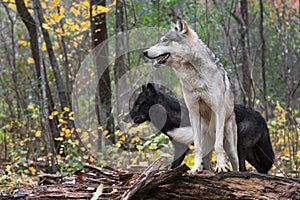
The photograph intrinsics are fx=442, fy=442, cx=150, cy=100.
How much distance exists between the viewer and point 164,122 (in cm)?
723

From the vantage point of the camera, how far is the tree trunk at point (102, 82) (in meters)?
9.32

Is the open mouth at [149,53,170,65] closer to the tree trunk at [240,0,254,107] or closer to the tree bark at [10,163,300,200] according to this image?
the tree bark at [10,163,300,200]

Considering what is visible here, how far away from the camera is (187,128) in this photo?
6.97m

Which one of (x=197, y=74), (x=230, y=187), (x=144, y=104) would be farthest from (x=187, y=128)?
(x=230, y=187)

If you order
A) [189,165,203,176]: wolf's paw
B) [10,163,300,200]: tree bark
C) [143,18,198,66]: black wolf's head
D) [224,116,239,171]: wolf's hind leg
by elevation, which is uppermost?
[143,18,198,66]: black wolf's head

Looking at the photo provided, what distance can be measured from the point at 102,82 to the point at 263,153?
4622 mm

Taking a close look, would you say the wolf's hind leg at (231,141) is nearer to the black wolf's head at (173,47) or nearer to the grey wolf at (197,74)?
the grey wolf at (197,74)

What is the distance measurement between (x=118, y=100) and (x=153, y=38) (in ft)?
10.8

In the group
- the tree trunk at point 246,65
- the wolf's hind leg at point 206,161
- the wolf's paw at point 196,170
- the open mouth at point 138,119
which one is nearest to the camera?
the wolf's paw at point 196,170

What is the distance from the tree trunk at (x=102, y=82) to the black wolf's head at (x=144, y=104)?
1610 mm

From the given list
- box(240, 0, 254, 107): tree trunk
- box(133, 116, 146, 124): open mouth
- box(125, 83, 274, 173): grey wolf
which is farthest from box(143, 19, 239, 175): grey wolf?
box(240, 0, 254, 107): tree trunk

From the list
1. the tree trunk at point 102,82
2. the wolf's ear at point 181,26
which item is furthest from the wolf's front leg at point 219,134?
the tree trunk at point 102,82

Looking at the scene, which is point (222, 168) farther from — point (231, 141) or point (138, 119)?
point (138, 119)

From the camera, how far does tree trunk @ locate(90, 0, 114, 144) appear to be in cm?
932
